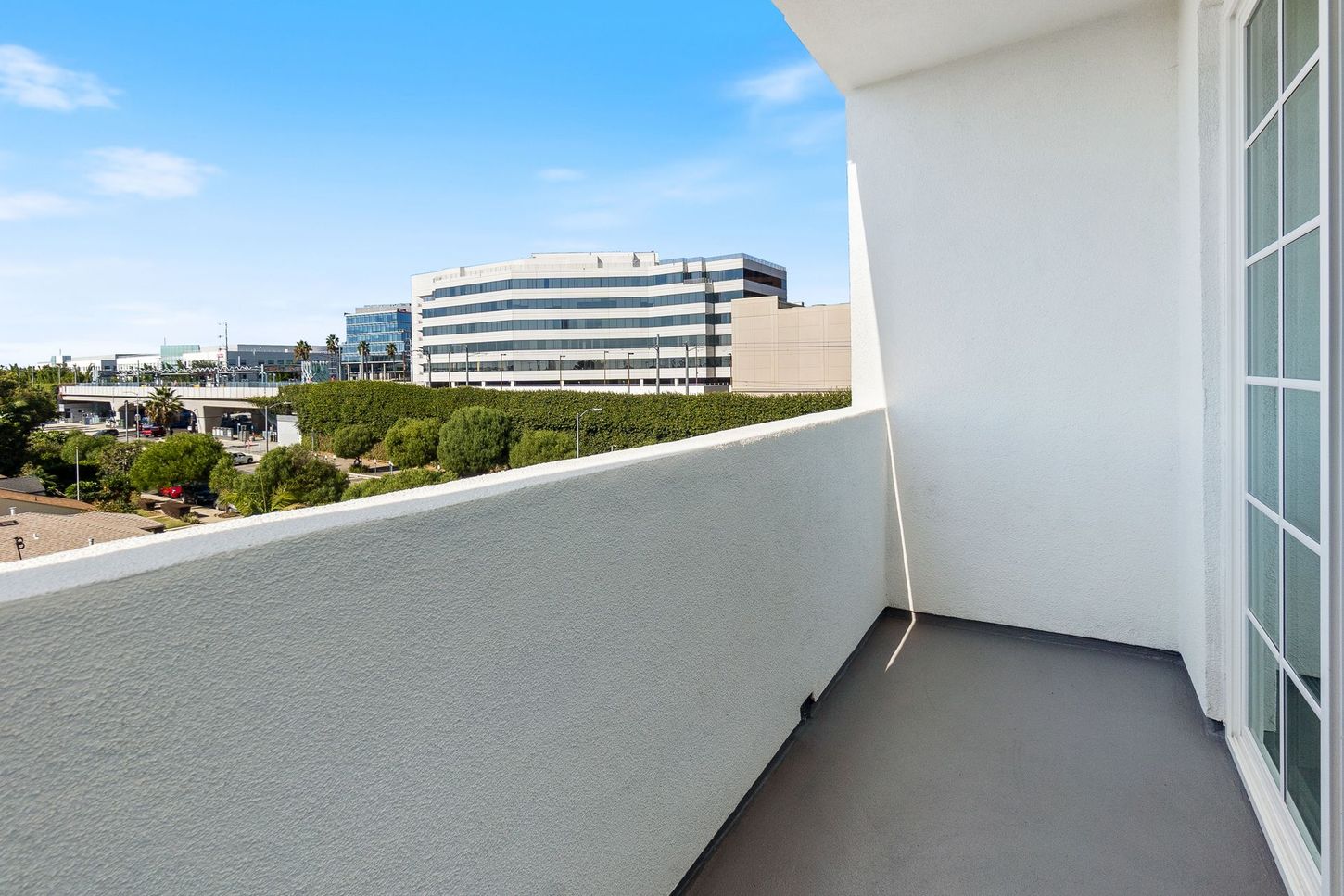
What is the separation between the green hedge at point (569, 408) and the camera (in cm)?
2462

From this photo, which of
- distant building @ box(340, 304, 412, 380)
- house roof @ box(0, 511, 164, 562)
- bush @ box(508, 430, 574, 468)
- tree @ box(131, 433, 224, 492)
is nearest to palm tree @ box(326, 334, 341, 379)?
distant building @ box(340, 304, 412, 380)

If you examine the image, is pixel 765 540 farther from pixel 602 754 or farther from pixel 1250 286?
pixel 1250 286

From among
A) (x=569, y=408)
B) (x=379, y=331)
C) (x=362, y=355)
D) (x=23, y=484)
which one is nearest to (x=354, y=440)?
(x=569, y=408)

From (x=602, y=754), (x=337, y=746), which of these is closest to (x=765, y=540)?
(x=602, y=754)

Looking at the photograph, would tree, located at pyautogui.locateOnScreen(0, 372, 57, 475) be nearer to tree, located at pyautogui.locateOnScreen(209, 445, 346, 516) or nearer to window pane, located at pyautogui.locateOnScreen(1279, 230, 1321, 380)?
tree, located at pyautogui.locateOnScreen(209, 445, 346, 516)

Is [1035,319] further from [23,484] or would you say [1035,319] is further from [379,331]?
[379,331]

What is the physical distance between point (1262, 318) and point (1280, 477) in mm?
463

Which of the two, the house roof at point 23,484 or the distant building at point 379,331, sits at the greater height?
the distant building at point 379,331

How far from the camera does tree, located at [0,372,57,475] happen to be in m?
26.6

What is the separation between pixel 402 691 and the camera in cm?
90

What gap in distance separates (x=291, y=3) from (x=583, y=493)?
52572mm

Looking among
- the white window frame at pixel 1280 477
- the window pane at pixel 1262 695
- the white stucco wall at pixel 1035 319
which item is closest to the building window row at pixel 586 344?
the white stucco wall at pixel 1035 319

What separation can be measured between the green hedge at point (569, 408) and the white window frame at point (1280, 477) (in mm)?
13186

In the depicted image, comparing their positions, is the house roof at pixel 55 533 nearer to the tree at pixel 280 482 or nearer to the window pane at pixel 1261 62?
the window pane at pixel 1261 62
